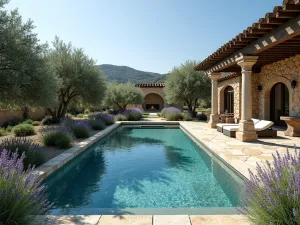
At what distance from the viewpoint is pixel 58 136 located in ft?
24.0

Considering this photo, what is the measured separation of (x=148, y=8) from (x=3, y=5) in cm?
741

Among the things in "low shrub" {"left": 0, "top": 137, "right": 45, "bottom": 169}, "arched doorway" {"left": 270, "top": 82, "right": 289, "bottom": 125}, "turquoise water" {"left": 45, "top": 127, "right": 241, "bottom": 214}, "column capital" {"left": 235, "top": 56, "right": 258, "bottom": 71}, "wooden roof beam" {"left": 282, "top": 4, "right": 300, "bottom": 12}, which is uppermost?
"wooden roof beam" {"left": 282, "top": 4, "right": 300, "bottom": 12}

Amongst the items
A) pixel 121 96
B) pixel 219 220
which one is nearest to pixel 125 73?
pixel 121 96

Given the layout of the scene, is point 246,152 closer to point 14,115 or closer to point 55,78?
point 55,78

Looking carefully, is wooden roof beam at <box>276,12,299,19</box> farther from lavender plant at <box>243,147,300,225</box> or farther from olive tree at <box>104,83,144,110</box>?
olive tree at <box>104,83,144,110</box>

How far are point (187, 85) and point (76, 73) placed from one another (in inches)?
336

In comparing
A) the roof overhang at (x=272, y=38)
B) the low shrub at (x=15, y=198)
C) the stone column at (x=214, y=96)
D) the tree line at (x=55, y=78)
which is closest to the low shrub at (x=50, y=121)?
the tree line at (x=55, y=78)

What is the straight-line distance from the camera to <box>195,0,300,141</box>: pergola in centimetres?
493

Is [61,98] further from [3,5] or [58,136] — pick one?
[3,5]

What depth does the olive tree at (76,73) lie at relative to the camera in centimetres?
1173

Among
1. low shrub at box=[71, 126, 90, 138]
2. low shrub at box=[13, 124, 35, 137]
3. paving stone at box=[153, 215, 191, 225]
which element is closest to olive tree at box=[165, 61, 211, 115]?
low shrub at box=[71, 126, 90, 138]

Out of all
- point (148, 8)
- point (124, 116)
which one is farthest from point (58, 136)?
point (124, 116)

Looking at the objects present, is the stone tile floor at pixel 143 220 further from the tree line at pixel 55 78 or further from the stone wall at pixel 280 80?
the stone wall at pixel 280 80

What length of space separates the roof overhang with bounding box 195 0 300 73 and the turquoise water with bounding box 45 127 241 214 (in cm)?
354
